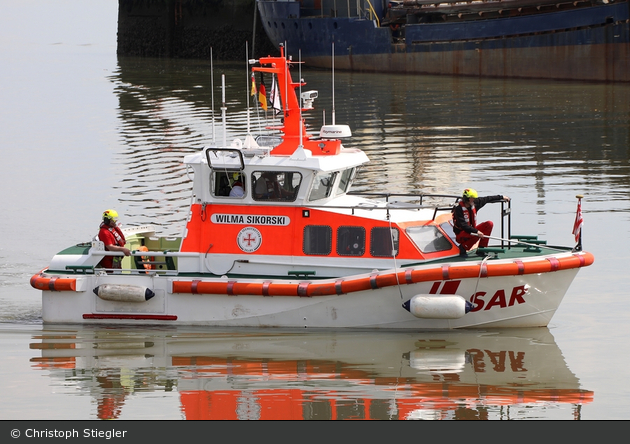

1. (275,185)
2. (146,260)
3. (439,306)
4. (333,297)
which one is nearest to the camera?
(439,306)

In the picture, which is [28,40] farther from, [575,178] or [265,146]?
[265,146]

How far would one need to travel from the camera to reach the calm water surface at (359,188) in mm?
10461

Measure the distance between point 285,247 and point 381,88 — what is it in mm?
28639

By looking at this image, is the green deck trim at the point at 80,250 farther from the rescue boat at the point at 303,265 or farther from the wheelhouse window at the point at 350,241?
the wheelhouse window at the point at 350,241

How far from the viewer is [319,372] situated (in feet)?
36.8

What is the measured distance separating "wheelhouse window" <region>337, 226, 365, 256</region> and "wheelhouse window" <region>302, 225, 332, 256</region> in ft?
0.41

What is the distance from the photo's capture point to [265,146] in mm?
12609

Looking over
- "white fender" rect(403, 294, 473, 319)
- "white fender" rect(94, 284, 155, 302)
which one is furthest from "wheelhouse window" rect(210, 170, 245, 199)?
"white fender" rect(403, 294, 473, 319)

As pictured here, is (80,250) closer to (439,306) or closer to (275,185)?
(275,185)

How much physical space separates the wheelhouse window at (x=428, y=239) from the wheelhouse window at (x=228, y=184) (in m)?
2.17

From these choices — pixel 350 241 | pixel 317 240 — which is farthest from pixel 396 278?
pixel 317 240

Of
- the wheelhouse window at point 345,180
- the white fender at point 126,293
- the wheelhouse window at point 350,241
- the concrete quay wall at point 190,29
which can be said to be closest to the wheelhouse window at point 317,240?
the wheelhouse window at point 350,241

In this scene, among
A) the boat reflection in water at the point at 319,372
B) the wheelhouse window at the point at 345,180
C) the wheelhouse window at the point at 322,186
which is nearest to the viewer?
the boat reflection in water at the point at 319,372

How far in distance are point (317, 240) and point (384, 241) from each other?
84 cm
